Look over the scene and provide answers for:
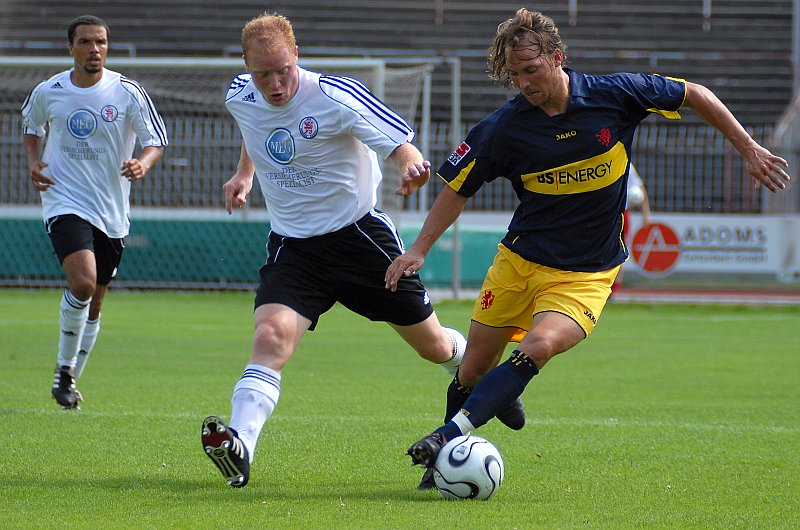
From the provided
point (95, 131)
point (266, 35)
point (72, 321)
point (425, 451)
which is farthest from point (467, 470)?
point (95, 131)

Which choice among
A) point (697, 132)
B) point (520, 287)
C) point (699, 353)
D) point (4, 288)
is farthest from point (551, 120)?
point (697, 132)

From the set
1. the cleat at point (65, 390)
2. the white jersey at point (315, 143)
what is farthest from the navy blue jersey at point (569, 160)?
the cleat at point (65, 390)

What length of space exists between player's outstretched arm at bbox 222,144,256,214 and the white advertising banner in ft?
37.9

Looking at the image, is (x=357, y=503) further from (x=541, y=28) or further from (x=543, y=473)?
(x=541, y=28)

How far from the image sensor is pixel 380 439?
236 inches

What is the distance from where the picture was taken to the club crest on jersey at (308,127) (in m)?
5.23

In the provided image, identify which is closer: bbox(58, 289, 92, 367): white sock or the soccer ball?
the soccer ball

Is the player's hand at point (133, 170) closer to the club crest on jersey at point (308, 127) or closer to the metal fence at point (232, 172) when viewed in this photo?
the club crest on jersey at point (308, 127)

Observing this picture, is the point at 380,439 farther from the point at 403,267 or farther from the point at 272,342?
the point at 403,267

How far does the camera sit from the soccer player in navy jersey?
4781 millimetres

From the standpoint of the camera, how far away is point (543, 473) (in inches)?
203

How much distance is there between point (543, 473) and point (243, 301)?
1136 centimetres

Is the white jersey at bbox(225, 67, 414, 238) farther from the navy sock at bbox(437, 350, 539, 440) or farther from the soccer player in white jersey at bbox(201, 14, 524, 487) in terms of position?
the navy sock at bbox(437, 350, 539, 440)

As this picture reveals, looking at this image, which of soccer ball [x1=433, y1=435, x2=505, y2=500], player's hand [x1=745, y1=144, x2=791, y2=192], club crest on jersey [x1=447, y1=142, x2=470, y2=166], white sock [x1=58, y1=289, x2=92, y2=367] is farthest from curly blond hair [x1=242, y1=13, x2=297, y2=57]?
white sock [x1=58, y1=289, x2=92, y2=367]
